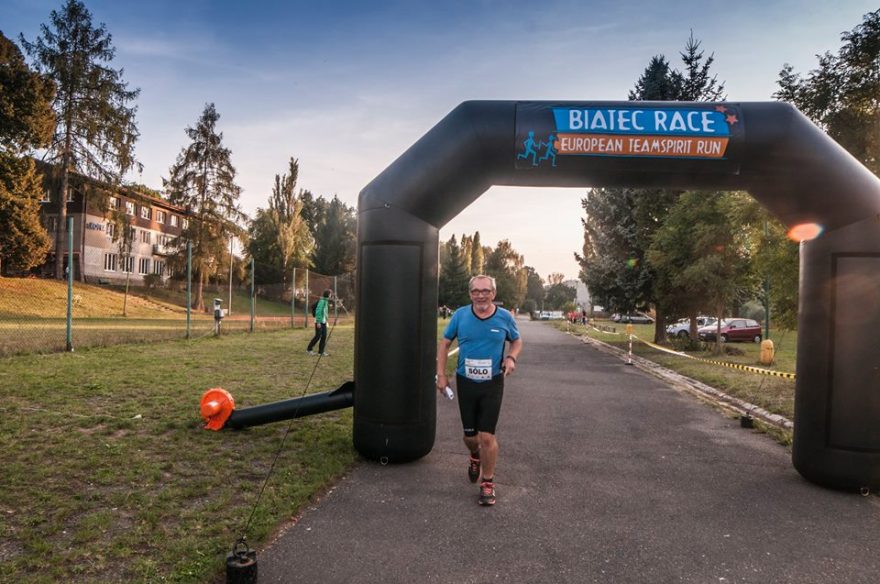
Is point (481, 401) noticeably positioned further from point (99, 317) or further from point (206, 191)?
point (206, 191)

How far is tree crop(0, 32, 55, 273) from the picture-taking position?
30578 millimetres

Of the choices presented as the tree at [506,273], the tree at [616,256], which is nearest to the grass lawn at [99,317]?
the tree at [616,256]

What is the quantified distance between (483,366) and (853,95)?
10802 mm

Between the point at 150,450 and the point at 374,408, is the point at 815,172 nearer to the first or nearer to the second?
the point at 374,408

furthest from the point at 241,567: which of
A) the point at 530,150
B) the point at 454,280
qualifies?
the point at 454,280

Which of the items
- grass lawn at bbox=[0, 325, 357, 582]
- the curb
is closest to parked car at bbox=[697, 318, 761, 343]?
the curb

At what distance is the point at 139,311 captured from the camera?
106 ft

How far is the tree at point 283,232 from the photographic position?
53.7 m

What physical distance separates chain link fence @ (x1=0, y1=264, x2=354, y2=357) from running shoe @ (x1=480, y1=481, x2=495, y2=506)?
12.3 metres

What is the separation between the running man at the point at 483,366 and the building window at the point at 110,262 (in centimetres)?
4832

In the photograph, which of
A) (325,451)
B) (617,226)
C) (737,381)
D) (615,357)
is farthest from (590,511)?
(617,226)

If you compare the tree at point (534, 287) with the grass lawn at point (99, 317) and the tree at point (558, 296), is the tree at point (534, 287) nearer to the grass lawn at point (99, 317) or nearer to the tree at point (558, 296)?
the tree at point (558, 296)

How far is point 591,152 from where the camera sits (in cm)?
554

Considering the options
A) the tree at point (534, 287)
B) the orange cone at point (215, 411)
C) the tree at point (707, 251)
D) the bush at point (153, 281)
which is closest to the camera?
the orange cone at point (215, 411)
